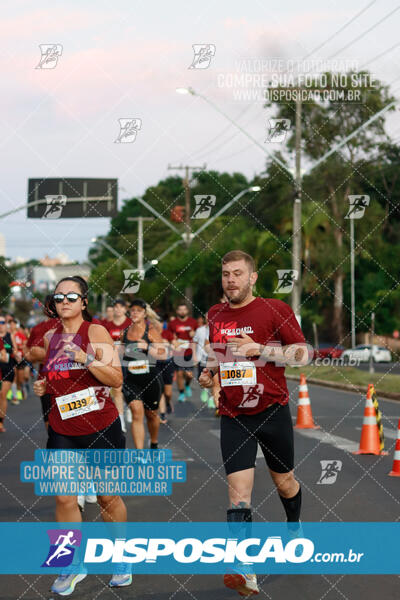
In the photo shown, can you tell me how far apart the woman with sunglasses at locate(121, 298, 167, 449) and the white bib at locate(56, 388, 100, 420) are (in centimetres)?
482

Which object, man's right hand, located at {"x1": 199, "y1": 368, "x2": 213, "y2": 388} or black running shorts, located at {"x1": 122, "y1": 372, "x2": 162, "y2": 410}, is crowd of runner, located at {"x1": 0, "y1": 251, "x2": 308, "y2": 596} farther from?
black running shorts, located at {"x1": 122, "y1": 372, "x2": 162, "y2": 410}

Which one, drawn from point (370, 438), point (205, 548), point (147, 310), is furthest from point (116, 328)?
point (205, 548)

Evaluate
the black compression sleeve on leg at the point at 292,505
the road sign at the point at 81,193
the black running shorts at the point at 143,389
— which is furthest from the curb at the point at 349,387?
the black compression sleeve on leg at the point at 292,505

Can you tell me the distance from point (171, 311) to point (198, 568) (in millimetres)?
59443

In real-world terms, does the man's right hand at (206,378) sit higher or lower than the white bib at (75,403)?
higher

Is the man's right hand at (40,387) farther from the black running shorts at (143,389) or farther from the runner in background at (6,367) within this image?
the runner in background at (6,367)

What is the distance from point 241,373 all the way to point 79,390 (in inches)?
39.3

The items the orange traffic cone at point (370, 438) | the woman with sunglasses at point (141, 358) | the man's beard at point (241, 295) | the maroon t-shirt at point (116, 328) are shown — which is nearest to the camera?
the man's beard at point (241, 295)

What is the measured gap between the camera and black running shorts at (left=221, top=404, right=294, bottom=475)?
5629 mm

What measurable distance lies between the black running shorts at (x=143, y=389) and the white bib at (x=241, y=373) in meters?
4.98

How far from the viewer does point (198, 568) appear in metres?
5.97

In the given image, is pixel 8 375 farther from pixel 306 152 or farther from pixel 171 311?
pixel 171 311

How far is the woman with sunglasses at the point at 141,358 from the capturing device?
10570mm

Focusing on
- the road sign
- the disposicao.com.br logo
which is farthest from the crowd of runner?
the road sign
